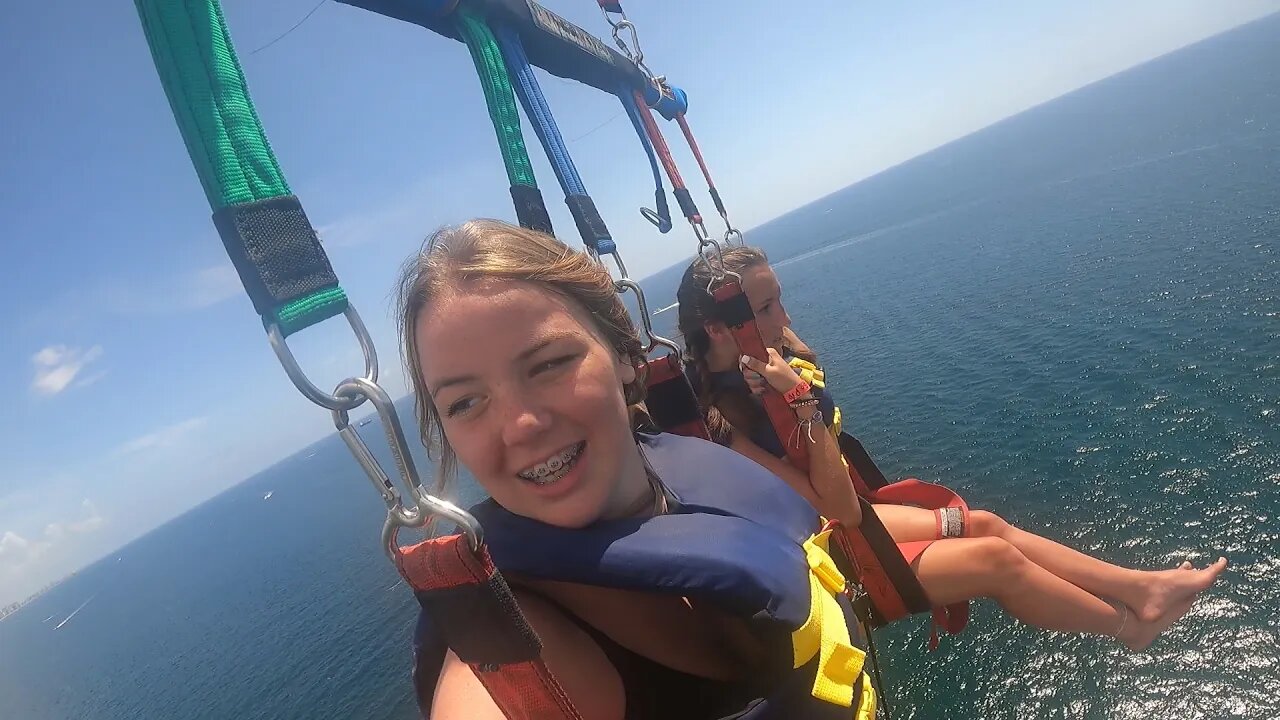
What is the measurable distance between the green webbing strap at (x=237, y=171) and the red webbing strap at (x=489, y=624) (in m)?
0.79

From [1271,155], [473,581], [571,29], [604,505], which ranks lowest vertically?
[1271,155]

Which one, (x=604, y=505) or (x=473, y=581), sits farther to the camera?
(x=604, y=505)

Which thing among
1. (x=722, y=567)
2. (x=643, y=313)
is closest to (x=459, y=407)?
(x=722, y=567)

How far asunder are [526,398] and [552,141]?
94.1 inches

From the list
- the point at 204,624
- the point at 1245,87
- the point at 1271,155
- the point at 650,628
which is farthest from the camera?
the point at 1245,87

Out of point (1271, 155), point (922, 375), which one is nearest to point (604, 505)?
point (922, 375)

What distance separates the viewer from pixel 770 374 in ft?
12.9

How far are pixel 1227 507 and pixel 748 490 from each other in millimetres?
19753

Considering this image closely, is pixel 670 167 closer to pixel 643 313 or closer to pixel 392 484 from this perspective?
pixel 643 313

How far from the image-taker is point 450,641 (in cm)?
127

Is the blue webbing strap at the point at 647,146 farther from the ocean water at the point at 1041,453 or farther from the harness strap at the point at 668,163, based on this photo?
the ocean water at the point at 1041,453

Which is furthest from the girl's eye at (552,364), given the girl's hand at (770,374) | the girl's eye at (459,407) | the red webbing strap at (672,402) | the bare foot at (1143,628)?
the bare foot at (1143,628)

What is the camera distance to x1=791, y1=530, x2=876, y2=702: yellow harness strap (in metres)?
2.00

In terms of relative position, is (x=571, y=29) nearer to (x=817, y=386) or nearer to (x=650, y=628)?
(x=817, y=386)
